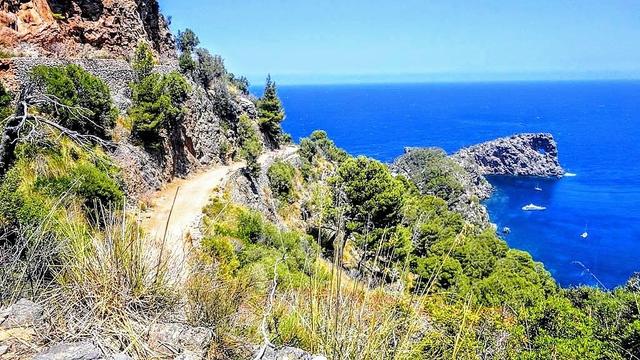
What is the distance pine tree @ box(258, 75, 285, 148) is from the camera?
35625 mm

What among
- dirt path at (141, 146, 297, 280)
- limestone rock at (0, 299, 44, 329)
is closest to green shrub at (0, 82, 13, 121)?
dirt path at (141, 146, 297, 280)

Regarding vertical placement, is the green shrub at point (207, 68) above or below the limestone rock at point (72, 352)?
above

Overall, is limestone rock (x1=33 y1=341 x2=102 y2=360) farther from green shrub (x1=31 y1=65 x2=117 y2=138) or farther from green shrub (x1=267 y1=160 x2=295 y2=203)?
green shrub (x1=267 y1=160 x2=295 y2=203)

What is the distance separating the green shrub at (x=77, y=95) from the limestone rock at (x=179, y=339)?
595 inches

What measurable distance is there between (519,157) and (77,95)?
3541 inches

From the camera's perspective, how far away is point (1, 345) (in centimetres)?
353

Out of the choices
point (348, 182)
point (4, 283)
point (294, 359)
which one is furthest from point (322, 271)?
point (348, 182)

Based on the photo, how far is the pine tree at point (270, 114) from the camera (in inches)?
1403

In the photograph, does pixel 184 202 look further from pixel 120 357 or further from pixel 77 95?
pixel 120 357

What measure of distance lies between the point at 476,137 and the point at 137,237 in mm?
127063

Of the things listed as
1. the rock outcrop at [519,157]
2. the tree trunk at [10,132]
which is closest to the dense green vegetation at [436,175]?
the rock outcrop at [519,157]

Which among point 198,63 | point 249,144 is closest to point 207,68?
point 198,63

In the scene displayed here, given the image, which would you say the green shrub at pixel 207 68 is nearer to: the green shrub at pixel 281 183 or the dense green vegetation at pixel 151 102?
the dense green vegetation at pixel 151 102

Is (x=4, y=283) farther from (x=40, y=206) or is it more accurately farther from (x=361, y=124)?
(x=361, y=124)
